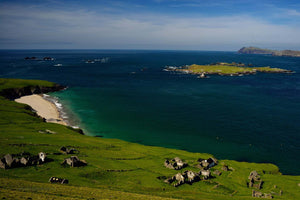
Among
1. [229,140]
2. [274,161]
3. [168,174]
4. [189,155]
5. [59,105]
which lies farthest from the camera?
[59,105]

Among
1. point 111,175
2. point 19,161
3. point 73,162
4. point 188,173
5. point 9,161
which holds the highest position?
point 9,161

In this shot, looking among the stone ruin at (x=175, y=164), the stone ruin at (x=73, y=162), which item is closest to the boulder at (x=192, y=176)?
the stone ruin at (x=175, y=164)

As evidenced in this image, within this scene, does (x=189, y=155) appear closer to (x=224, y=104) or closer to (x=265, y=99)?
(x=224, y=104)

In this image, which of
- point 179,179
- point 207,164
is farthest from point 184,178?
point 207,164

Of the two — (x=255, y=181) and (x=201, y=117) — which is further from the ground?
(x=201, y=117)

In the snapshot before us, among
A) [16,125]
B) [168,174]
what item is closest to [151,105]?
[16,125]

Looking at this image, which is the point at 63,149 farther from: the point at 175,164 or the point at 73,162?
the point at 175,164
